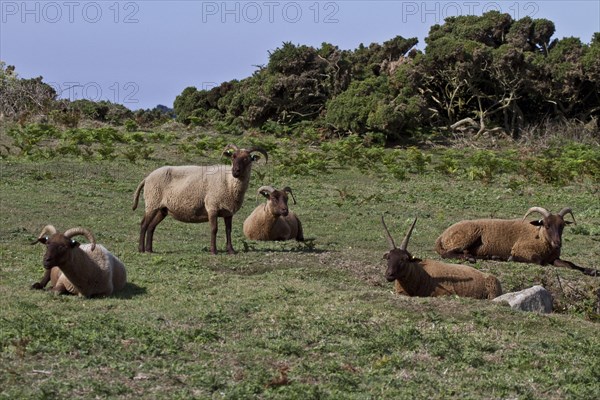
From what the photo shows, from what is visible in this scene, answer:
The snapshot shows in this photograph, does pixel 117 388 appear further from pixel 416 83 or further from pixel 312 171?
pixel 416 83

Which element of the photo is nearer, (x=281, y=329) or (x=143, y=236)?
(x=281, y=329)

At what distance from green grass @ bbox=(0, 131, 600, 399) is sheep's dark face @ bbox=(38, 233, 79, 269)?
1.50ft

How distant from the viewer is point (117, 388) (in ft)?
27.3

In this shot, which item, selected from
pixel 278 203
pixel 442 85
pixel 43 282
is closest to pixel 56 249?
pixel 43 282

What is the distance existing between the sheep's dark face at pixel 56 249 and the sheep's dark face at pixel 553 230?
8067 millimetres

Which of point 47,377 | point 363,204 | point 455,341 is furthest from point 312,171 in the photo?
point 47,377

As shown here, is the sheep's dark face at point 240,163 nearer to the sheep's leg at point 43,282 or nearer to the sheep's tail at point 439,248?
the sheep's tail at point 439,248

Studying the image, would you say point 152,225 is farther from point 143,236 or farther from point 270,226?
point 270,226

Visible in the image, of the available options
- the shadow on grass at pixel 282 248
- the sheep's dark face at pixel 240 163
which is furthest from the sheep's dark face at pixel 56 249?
the shadow on grass at pixel 282 248

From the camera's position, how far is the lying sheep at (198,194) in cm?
1684

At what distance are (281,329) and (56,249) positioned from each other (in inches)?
128

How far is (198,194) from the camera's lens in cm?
1698

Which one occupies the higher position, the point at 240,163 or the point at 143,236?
the point at 240,163

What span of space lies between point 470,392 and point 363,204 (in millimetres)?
14942
